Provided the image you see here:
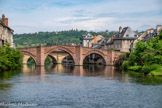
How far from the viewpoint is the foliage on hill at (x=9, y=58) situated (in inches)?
2331

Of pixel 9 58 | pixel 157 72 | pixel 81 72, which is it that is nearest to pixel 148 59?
pixel 157 72

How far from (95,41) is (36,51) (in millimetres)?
49152

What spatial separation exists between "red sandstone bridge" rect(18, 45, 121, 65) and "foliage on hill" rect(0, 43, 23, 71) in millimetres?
19121

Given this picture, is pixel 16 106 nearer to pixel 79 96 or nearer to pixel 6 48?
pixel 79 96

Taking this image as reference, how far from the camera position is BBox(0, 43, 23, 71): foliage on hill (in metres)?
59.2

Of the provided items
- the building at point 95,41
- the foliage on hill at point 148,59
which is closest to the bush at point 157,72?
the foliage on hill at point 148,59

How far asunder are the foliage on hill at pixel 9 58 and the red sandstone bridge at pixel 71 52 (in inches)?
753

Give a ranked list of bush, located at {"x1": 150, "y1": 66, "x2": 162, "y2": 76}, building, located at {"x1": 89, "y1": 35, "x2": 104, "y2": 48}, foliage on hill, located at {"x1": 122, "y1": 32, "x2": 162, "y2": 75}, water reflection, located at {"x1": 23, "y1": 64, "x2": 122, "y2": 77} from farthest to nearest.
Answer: building, located at {"x1": 89, "y1": 35, "x2": 104, "y2": 48}, water reflection, located at {"x1": 23, "y1": 64, "x2": 122, "y2": 77}, foliage on hill, located at {"x1": 122, "y1": 32, "x2": 162, "y2": 75}, bush, located at {"x1": 150, "y1": 66, "x2": 162, "y2": 76}

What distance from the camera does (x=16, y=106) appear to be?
25.9m

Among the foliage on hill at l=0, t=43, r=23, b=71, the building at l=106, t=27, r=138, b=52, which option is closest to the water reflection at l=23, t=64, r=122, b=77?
the foliage on hill at l=0, t=43, r=23, b=71

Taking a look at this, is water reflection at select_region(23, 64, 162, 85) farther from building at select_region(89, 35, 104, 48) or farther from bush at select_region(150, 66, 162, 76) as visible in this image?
building at select_region(89, 35, 104, 48)

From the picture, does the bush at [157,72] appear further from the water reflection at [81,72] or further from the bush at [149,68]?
the water reflection at [81,72]

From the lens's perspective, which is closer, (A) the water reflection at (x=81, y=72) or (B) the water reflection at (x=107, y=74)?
(B) the water reflection at (x=107, y=74)

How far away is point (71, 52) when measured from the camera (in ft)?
308
